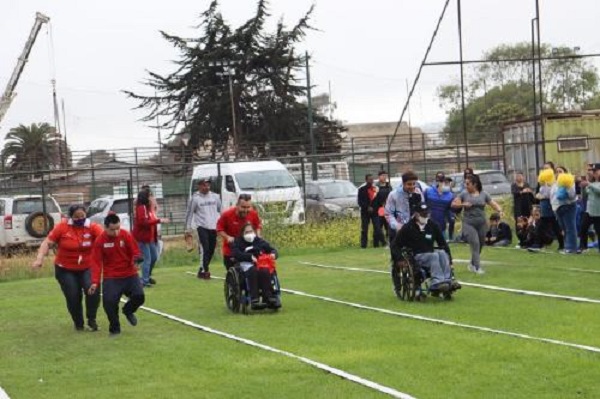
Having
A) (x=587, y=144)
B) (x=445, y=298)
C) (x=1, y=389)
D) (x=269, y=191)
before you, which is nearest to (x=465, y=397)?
(x=1, y=389)

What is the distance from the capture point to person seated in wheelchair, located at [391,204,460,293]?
13.8m

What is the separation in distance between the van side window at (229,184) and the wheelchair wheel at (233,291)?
15.5 metres

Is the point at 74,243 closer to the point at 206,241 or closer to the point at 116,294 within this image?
the point at 116,294

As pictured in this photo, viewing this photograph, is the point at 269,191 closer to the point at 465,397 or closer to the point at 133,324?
the point at 133,324

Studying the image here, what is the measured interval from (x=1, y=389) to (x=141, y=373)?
4.12ft

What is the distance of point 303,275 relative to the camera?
19.1 m

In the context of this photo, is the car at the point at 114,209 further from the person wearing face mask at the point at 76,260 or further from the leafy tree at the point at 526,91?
the leafy tree at the point at 526,91

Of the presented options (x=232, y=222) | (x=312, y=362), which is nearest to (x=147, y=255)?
(x=232, y=222)

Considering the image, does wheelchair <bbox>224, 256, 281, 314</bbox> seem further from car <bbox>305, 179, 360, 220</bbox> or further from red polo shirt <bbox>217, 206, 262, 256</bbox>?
car <bbox>305, 179, 360, 220</bbox>

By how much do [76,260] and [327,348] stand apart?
4151 millimetres

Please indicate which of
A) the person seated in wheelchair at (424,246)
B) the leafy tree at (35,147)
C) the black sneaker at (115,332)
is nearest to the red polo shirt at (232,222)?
the person seated in wheelchair at (424,246)

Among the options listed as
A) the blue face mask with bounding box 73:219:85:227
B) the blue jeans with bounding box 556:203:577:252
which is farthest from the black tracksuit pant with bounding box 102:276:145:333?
the blue jeans with bounding box 556:203:577:252

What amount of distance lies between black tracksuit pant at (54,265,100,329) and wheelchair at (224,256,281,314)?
1.86 m

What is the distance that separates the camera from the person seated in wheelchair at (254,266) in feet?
44.5
